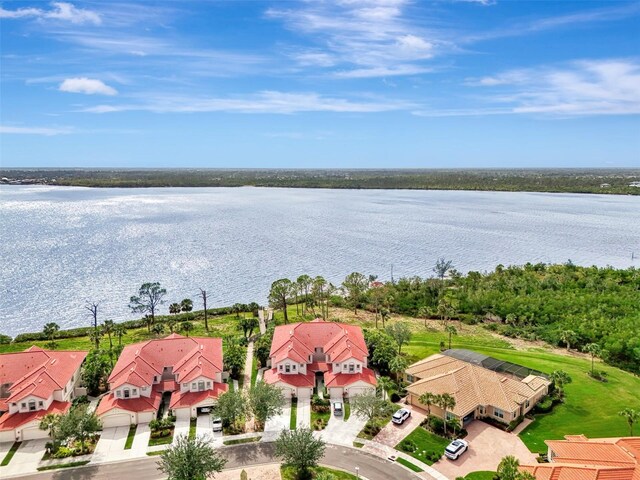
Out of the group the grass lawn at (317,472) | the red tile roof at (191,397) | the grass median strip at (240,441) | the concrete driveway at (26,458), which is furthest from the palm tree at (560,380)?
the concrete driveway at (26,458)

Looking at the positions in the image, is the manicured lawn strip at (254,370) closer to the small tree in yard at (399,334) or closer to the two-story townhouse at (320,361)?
the two-story townhouse at (320,361)

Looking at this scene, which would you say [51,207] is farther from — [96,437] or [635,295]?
[635,295]

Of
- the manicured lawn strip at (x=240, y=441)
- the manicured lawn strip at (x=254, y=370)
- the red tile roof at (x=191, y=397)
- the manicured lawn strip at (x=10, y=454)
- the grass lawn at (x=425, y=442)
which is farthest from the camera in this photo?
the manicured lawn strip at (x=254, y=370)

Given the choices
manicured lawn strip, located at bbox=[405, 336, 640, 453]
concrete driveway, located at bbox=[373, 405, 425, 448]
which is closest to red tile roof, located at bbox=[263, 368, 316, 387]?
concrete driveway, located at bbox=[373, 405, 425, 448]

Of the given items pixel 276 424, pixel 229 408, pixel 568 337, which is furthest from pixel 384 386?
pixel 568 337

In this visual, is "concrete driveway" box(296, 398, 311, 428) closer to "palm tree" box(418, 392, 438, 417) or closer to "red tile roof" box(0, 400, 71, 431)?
"palm tree" box(418, 392, 438, 417)

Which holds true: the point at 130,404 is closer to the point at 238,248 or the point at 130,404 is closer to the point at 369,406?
the point at 369,406

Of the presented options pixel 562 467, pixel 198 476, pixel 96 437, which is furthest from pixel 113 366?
pixel 562 467
